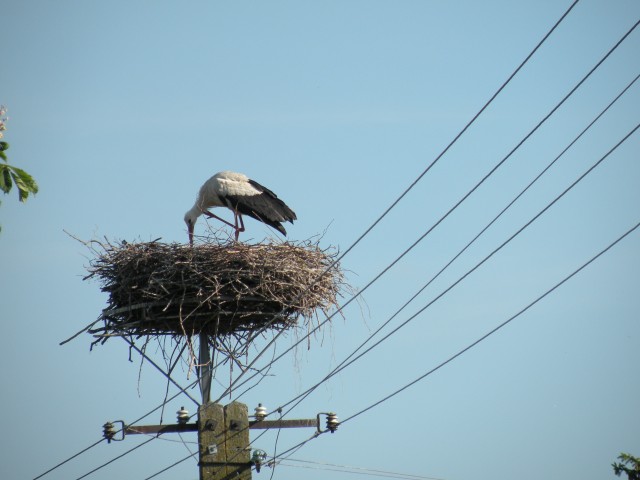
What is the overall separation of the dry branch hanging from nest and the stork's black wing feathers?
237cm

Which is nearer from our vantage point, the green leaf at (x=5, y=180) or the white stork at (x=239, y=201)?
the green leaf at (x=5, y=180)

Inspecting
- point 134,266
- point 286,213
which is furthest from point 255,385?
point 286,213

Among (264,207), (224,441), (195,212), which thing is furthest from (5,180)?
(195,212)

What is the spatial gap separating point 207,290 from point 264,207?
3214 millimetres

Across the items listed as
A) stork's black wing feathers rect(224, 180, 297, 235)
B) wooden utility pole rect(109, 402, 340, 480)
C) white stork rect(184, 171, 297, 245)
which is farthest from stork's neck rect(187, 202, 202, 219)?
wooden utility pole rect(109, 402, 340, 480)


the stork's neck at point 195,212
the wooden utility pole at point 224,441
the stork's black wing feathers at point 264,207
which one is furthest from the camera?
the stork's neck at point 195,212

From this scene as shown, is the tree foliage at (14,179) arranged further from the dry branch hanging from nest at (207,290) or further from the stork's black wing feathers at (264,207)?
the stork's black wing feathers at (264,207)

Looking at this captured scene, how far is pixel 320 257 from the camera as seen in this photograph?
10.5m

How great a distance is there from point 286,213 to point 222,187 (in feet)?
3.05

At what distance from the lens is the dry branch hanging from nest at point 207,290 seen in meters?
9.41

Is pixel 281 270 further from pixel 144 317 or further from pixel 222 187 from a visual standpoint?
pixel 222 187

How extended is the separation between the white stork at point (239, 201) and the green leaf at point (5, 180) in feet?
22.1

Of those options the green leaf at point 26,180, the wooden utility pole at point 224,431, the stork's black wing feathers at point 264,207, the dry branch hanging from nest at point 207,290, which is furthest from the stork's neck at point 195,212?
the green leaf at point 26,180

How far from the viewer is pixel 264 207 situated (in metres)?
12.5
